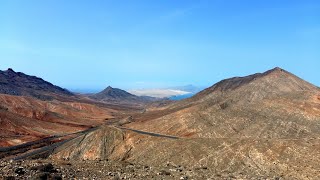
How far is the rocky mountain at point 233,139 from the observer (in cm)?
4925

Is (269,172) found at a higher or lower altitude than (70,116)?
lower

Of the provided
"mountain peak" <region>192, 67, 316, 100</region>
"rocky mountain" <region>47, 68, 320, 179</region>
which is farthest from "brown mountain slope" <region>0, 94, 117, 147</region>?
"mountain peak" <region>192, 67, 316, 100</region>

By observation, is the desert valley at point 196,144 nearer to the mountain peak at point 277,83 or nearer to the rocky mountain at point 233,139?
the rocky mountain at point 233,139

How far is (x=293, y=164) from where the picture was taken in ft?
156

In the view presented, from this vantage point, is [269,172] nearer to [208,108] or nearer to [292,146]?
[292,146]

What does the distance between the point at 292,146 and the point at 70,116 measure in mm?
119410

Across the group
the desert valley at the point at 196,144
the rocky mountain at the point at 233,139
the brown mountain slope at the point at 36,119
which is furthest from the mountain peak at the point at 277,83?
the brown mountain slope at the point at 36,119

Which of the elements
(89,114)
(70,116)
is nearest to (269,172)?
(70,116)

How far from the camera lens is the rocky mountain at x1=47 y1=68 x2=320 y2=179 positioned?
4925 centimetres

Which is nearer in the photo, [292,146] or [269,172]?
[269,172]

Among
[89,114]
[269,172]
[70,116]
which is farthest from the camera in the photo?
[89,114]

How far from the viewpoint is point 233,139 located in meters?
57.9

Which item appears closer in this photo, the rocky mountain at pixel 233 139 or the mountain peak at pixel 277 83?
the rocky mountain at pixel 233 139

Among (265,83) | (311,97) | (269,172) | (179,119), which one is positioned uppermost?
(265,83)
